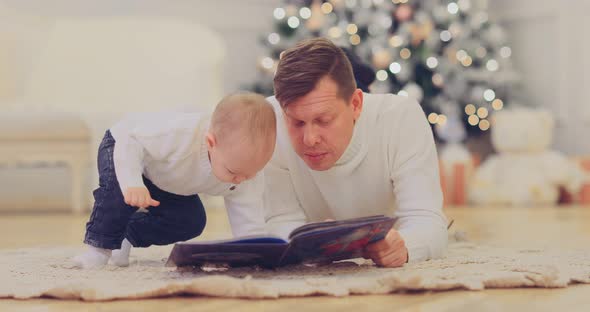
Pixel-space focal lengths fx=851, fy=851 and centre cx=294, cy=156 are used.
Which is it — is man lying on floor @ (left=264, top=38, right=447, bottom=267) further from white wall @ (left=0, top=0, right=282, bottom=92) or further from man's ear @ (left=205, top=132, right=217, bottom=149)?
white wall @ (left=0, top=0, right=282, bottom=92)

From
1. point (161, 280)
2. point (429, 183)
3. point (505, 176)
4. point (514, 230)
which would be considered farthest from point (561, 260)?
point (505, 176)

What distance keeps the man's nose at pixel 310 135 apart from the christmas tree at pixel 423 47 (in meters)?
2.88

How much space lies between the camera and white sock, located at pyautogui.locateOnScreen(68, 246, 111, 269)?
1697 millimetres

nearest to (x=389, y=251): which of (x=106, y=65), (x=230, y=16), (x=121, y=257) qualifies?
(x=121, y=257)

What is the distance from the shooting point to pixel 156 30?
4.33m

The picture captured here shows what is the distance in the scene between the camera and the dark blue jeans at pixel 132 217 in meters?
1.68

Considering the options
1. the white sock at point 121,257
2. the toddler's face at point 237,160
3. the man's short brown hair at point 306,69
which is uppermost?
the man's short brown hair at point 306,69

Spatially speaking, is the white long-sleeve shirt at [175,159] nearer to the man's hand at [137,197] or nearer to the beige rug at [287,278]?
the man's hand at [137,197]

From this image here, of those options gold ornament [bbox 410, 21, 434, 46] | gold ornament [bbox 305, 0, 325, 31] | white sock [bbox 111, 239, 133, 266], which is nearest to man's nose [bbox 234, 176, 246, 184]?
white sock [bbox 111, 239, 133, 266]

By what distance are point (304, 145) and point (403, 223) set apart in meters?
0.29

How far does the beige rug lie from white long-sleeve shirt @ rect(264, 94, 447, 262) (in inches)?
4.4

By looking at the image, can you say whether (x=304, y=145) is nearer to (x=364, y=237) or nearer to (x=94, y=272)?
(x=364, y=237)

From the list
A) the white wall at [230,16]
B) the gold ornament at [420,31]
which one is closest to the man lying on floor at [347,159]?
the gold ornament at [420,31]

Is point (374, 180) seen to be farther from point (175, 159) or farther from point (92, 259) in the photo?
point (92, 259)
